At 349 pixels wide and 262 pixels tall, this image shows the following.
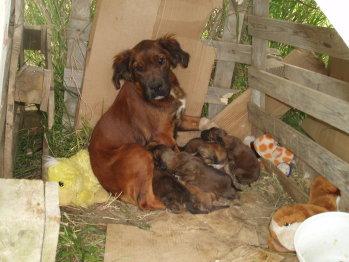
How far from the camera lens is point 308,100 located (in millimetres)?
3945

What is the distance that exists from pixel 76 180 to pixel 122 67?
1.31 m

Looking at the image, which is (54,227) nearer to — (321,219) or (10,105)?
(10,105)

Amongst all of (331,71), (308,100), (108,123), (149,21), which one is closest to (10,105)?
(108,123)

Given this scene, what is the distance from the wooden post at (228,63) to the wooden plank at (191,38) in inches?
9.2

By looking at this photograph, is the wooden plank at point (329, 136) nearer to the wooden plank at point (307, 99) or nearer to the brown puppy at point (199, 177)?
the wooden plank at point (307, 99)

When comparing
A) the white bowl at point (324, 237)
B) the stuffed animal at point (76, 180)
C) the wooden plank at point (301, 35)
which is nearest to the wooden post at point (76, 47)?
the stuffed animal at point (76, 180)

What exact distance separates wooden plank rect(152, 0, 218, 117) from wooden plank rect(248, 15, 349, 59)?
0.58 meters

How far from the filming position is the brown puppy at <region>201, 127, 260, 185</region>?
4980mm

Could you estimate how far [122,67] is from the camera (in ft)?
15.4

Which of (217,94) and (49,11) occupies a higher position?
(49,11)

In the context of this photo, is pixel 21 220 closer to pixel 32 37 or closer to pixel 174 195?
pixel 174 195

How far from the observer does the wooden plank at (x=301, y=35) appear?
12.5 ft

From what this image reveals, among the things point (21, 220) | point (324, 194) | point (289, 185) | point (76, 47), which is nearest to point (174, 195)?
point (289, 185)

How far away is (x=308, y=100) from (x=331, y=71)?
1369 mm
